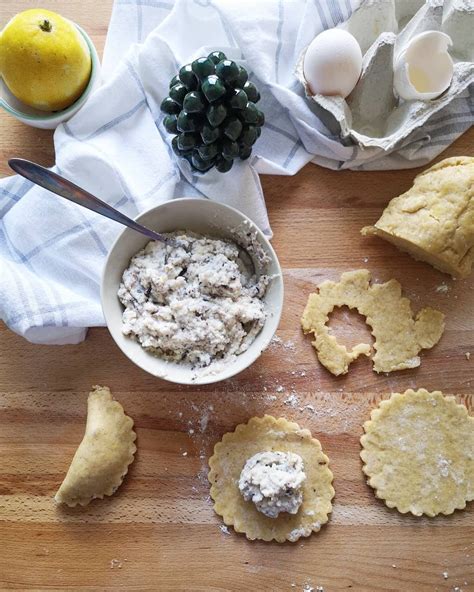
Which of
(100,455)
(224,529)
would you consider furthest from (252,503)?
(100,455)

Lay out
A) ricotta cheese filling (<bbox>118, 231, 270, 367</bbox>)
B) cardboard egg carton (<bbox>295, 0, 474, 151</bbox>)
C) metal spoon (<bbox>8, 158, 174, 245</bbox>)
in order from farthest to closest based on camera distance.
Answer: cardboard egg carton (<bbox>295, 0, 474, 151</bbox>)
ricotta cheese filling (<bbox>118, 231, 270, 367</bbox>)
metal spoon (<bbox>8, 158, 174, 245</bbox>)

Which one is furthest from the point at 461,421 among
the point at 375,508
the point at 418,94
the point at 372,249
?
the point at 418,94

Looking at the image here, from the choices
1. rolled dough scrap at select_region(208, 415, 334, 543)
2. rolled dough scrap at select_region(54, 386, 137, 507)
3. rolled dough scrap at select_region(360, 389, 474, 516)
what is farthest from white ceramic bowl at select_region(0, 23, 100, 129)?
rolled dough scrap at select_region(360, 389, 474, 516)

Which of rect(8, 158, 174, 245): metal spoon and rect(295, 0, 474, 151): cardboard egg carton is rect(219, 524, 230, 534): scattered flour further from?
rect(295, 0, 474, 151): cardboard egg carton

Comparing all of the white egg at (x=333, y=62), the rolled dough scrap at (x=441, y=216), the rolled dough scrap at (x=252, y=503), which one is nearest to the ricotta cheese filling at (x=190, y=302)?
the rolled dough scrap at (x=252, y=503)

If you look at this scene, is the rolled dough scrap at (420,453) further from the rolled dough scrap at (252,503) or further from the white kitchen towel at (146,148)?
the white kitchen towel at (146,148)

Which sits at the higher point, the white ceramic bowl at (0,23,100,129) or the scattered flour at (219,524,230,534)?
the white ceramic bowl at (0,23,100,129)
